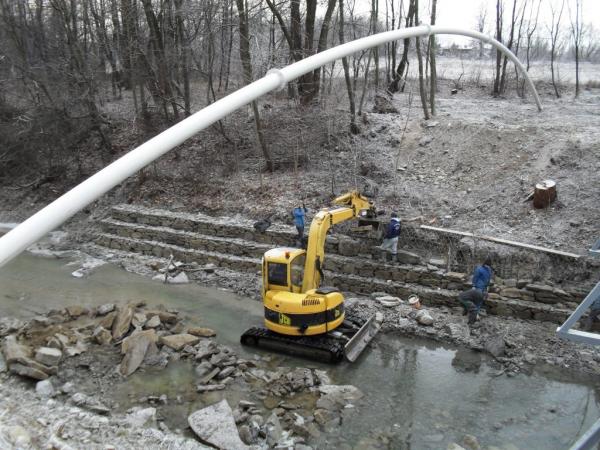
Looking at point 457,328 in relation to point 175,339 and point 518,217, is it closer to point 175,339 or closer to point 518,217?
point 518,217

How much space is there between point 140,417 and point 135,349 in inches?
68.9

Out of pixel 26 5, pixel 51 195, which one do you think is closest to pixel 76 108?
pixel 51 195

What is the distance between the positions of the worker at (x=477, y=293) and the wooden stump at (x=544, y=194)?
357 centimetres

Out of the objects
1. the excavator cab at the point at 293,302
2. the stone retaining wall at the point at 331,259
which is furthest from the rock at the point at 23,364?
the stone retaining wall at the point at 331,259

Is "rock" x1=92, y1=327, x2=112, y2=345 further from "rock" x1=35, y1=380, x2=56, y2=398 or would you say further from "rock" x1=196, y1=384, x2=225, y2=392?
"rock" x1=196, y1=384, x2=225, y2=392

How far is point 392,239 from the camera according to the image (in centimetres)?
1215

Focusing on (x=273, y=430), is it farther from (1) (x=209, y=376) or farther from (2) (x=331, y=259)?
(2) (x=331, y=259)

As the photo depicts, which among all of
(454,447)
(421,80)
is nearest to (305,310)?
(454,447)

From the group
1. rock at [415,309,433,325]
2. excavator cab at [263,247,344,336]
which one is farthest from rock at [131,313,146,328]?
rock at [415,309,433,325]

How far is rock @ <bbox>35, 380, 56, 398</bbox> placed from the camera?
810 centimetres

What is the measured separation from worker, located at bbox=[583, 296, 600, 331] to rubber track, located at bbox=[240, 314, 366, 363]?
484cm

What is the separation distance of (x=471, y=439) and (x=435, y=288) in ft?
15.9

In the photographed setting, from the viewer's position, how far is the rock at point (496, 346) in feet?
31.7

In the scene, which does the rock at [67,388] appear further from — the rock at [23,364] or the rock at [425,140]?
the rock at [425,140]
